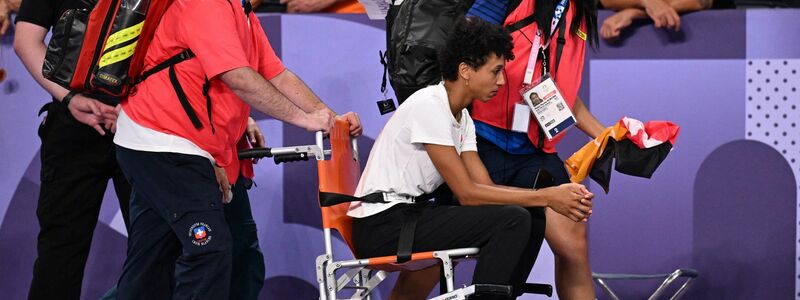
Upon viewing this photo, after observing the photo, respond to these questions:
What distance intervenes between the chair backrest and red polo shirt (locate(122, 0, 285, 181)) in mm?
350

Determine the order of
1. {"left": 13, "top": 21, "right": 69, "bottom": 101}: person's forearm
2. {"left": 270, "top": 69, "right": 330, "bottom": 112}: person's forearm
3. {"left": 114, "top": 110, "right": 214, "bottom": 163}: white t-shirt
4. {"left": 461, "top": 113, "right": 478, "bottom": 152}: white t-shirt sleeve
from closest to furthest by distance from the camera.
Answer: {"left": 114, "top": 110, "right": 214, "bottom": 163}: white t-shirt → {"left": 461, "top": 113, "right": 478, "bottom": 152}: white t-shirt sleeve → {"left": 270, "top": 69, "right": 330, "bottom": 112}: person's forearm → {"left": 13, "top": 21, "right": 69, "bottom": 101}: person's forearm

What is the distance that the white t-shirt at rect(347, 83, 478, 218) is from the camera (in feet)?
12.7

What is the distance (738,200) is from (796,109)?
47cm

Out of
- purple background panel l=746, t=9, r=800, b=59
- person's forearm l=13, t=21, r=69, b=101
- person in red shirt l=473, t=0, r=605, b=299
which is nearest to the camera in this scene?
person in red shirt l=473, t=0, r=605, b=299

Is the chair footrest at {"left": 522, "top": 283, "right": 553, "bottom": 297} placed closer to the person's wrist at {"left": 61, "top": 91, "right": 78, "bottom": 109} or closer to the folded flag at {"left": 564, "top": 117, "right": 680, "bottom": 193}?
the folded flag at {"left": 564, "top": 117, "right": 680, "bottom": 193}

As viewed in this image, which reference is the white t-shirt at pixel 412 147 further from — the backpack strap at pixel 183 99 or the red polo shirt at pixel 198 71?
the backpack strap at pixel 183 99

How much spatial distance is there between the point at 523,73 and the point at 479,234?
76 centimetres

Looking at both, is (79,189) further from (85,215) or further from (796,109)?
(796,109)

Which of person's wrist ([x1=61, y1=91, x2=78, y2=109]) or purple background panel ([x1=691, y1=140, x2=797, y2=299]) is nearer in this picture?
person's wrist ([x1=61, y1=91, x2=78, y2=109])

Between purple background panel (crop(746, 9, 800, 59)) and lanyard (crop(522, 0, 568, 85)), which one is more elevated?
purple background panel (crop(746, 9, 800, 59))

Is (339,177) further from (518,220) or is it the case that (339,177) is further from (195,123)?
(518,220)

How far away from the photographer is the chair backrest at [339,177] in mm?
3908

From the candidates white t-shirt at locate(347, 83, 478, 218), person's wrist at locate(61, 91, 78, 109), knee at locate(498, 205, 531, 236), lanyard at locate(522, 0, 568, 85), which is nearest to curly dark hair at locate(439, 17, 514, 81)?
white t-shirt at locate(347, 83, 478, 218)

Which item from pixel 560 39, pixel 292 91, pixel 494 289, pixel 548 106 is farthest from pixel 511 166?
pixel 292 91
